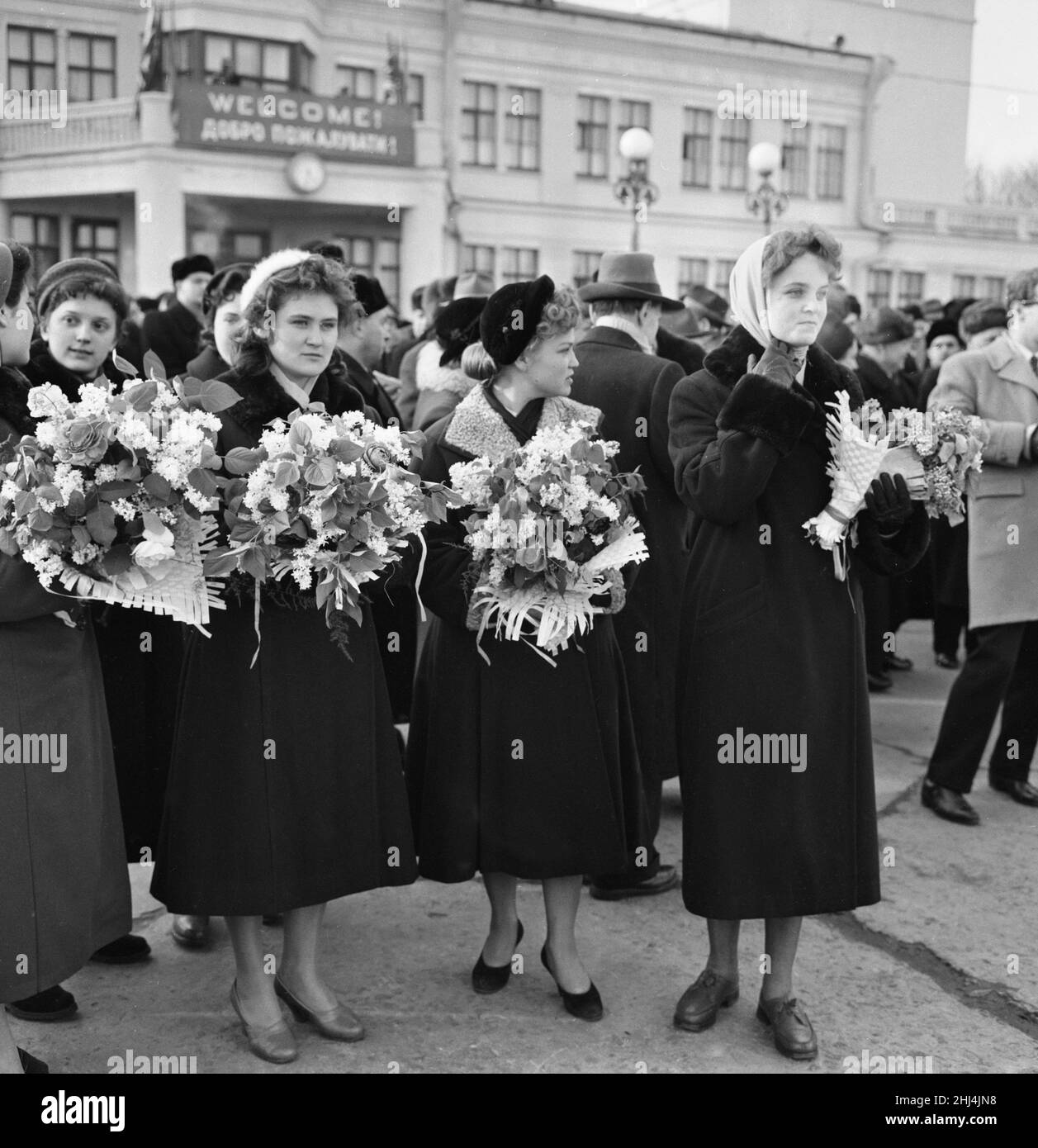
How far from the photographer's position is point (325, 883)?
3.40 metres

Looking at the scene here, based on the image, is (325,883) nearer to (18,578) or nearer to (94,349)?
(18,578)

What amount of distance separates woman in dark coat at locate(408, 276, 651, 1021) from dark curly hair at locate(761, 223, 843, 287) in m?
0.65

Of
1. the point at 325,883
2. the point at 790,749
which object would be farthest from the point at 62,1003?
the point at 790,749

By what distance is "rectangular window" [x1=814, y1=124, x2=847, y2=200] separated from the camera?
104ft

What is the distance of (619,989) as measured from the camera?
385cm

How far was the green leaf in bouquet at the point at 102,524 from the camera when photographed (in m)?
2.82

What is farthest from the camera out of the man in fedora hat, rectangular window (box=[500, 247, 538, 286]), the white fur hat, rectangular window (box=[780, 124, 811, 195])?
rectangular window (box=[780, 124, 811, 195])

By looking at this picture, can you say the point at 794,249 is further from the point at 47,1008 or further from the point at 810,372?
the point at 47,1008

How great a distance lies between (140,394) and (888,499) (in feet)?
6.23

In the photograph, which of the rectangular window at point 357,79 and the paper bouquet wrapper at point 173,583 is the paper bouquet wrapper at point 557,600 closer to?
the paper bouquet wrapper at point 173,583

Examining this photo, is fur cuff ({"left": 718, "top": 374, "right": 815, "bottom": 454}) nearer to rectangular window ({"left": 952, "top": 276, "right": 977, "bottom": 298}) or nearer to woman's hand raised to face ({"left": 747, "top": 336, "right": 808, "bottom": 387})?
woman's hand raised to face ({"left": 747, "top": 336, "right": 808, "bottom": 387})

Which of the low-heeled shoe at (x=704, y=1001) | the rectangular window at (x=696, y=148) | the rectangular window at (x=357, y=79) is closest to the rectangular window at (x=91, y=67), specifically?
the rectangular window at (x=357, y=79)

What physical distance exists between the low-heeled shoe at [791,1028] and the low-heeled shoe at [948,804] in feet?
6.86

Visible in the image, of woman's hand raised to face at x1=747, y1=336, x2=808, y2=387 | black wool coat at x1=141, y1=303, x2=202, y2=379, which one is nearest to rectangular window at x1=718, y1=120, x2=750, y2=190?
black wool coat at x1=141, y1=303, x2=202, y2=379
